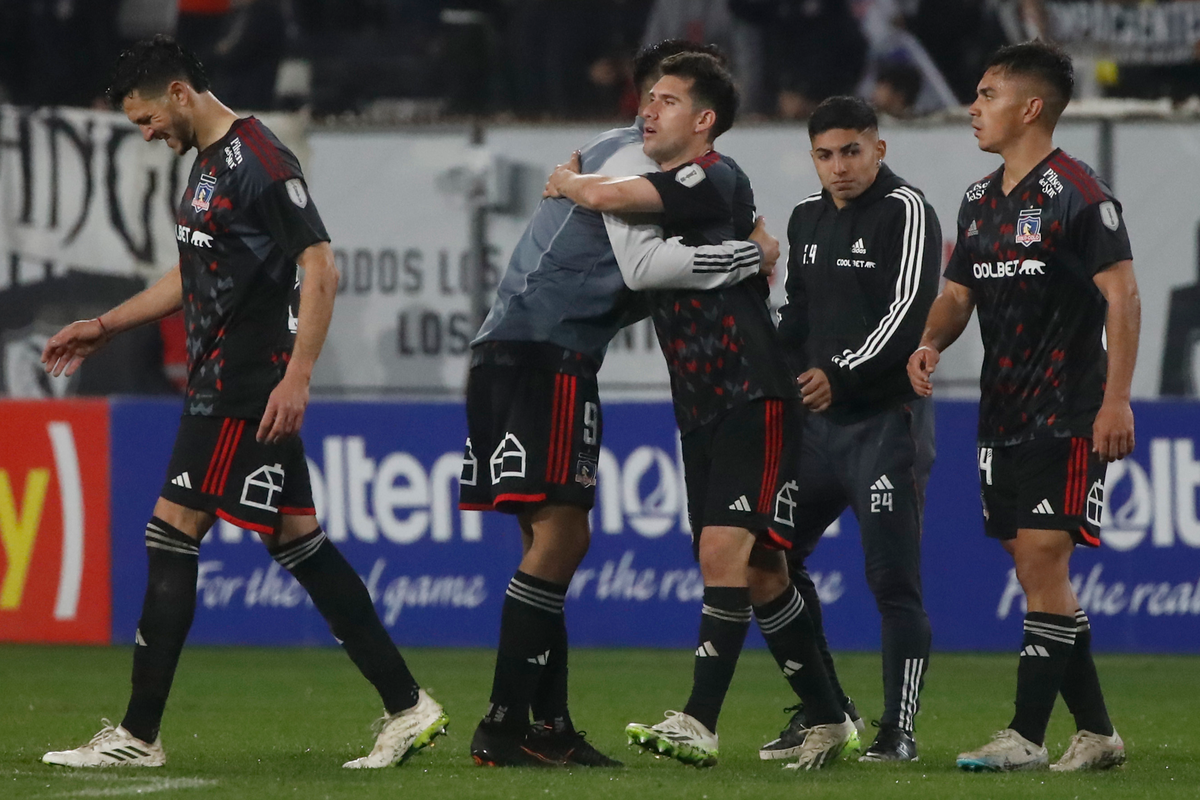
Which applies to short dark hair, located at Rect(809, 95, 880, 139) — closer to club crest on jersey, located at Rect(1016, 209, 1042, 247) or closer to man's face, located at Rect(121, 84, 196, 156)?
club crest on jersey, located at Rect(1016, 209, 1042, 247)

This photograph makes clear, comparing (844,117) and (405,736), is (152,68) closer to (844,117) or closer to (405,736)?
(405,736)

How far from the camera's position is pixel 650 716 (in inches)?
287

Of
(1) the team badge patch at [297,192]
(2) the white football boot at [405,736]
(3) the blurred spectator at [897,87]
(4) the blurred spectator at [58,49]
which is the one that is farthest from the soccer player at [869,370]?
(4) the blurred spectator at [58,49]

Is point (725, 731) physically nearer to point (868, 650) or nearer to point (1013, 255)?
point (1013, 255)

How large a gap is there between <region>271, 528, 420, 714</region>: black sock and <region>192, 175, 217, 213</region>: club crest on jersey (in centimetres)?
102

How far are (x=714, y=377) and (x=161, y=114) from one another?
5.85 feet

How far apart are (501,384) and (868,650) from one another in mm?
4382

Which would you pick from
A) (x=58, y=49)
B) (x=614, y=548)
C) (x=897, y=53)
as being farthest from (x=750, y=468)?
(x=58, y=49)

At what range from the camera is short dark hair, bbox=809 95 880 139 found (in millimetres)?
6227

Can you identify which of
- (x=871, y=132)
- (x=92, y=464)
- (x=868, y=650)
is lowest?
(x=868, y=650)

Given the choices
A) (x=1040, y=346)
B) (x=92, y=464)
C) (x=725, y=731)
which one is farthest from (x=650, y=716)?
(x=92, y=464)

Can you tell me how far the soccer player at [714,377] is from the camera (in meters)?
5.50

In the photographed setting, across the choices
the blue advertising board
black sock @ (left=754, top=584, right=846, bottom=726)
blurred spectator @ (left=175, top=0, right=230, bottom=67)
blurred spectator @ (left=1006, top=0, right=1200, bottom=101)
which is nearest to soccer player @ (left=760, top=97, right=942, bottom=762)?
black sock @ (left=754, top=584, right=846, bottom=726)

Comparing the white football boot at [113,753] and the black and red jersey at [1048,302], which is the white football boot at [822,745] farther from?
the white football boot at [113,753]
